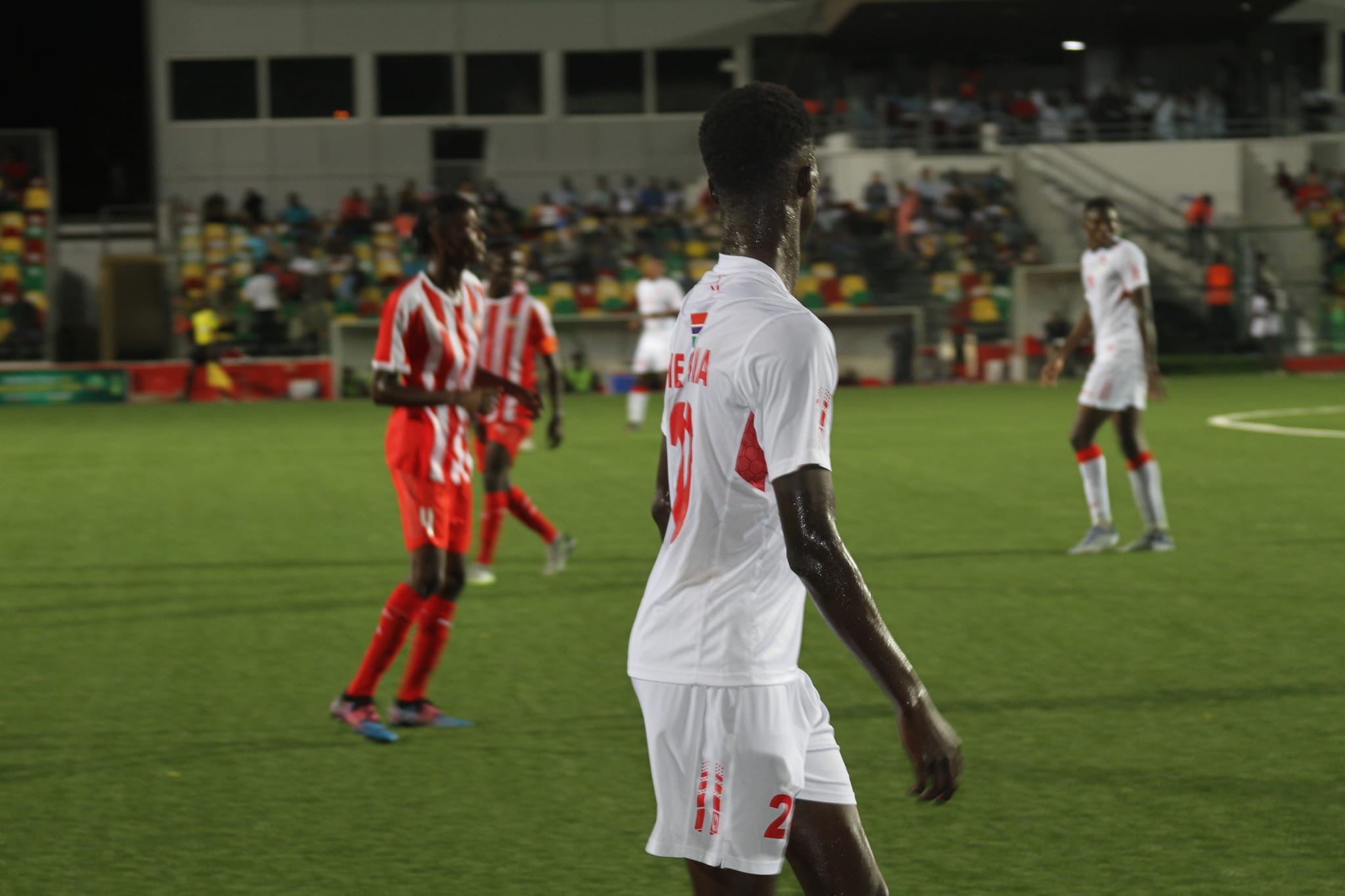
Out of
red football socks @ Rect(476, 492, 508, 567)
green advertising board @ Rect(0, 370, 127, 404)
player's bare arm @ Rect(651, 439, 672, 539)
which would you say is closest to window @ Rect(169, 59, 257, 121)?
green advertising board @ Rect(0, 370, 127, 404)

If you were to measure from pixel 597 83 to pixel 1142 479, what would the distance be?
104ft

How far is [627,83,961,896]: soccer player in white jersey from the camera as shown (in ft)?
9.00

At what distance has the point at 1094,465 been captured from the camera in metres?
10.9

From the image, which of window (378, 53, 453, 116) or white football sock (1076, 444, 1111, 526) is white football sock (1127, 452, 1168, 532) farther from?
window (378, 53, 453, 116)

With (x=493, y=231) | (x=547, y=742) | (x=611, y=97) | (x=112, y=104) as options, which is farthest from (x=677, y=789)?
(x=112, y=104)

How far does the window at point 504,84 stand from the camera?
4059 cm

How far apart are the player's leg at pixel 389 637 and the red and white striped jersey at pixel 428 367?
0.32 m

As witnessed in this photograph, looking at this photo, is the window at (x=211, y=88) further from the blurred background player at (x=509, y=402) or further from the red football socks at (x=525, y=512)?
the red football socks at (x=525, y=512)

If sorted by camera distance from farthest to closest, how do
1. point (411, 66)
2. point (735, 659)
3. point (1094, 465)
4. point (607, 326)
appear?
point (411, 66)
point (607, 326)
point (1094, 465)
point (735, 659)

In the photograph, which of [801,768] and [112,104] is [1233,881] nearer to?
[801,768]

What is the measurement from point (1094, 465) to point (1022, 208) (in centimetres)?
2794

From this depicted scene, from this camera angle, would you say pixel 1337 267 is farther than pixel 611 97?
No

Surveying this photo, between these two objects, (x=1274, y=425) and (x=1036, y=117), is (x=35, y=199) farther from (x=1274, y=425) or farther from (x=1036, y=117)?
(x=1274, y=425)

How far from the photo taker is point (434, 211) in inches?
256
